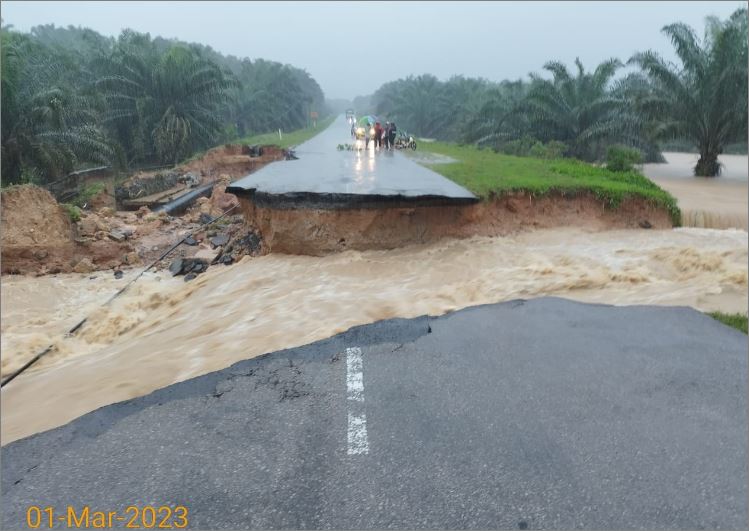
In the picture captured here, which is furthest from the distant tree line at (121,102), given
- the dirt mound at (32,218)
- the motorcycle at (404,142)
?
the motorcycle at (404,142)

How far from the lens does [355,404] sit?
351 cm

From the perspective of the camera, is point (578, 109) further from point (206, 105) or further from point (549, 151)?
point (206, 105)

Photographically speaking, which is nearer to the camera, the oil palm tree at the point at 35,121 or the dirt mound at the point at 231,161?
the oil palm tree at the point at 35,121

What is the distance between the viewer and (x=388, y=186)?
939 centimetres

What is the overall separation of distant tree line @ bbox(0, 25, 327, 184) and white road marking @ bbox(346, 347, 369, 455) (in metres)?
4.22

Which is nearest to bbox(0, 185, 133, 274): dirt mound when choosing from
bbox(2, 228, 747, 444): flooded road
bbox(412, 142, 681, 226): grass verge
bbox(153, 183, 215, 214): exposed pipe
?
bbox(2, 228, 747, 444): flooded road

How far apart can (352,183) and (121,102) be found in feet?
58.2

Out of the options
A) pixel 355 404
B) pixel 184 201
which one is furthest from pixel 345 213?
pixel 184 201

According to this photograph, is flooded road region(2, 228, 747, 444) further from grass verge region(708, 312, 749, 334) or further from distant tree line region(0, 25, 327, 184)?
distant tree line region(0, 25, 327, 184)

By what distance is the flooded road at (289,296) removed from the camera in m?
4.29

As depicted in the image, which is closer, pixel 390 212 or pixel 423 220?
pixel 390 212

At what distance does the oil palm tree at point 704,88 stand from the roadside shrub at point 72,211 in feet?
61.2

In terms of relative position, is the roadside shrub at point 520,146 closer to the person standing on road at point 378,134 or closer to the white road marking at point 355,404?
the person standing on road at point 378,134

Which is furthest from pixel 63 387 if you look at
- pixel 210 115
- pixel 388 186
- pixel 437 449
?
pixel 210 115
